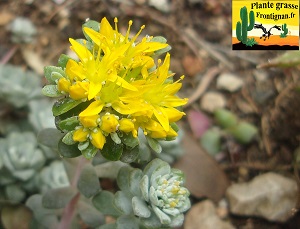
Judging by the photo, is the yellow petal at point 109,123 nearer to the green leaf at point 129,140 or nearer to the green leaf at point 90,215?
the green leaf at point 129,140

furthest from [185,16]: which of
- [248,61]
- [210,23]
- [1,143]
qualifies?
[1,143]

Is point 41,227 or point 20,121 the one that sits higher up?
point 20,121

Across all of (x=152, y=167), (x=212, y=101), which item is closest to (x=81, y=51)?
(x=152, y=167)

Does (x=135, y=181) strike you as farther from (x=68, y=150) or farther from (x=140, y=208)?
(x=68, y=150)

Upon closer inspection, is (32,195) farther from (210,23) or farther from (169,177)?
(210,23)

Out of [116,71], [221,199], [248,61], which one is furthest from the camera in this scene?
[248,61]

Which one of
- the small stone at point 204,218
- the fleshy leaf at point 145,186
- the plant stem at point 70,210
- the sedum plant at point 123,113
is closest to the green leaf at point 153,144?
the sedum plant at point 123,113
